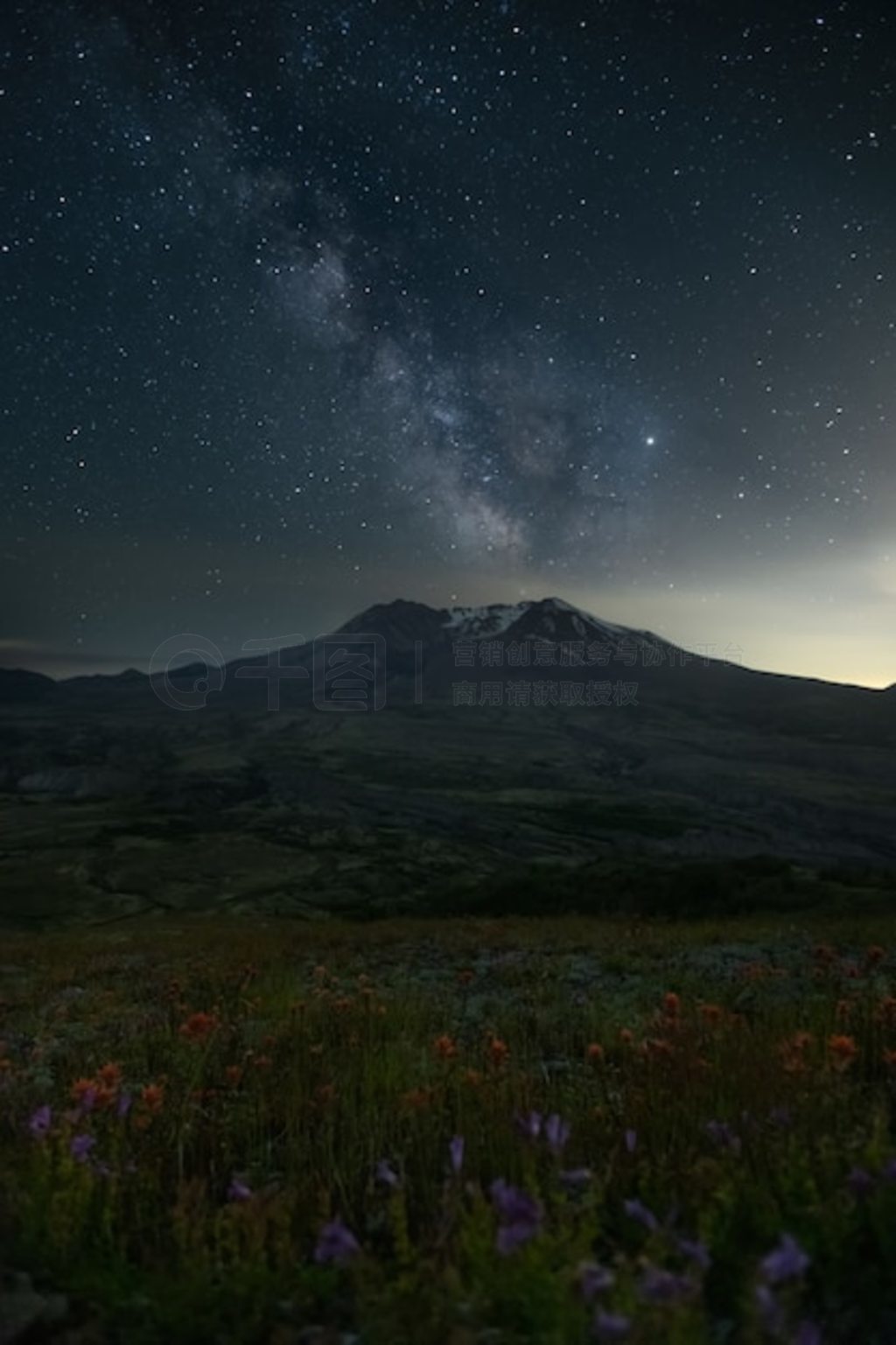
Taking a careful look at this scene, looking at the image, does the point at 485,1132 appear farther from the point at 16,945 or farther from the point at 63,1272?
the point at 16,945

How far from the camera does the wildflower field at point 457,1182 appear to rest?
2244mm

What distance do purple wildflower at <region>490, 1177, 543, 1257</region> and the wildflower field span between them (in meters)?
0.01

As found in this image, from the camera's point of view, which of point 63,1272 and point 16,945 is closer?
point 63,1272

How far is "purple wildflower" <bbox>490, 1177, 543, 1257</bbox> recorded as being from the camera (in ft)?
7.02

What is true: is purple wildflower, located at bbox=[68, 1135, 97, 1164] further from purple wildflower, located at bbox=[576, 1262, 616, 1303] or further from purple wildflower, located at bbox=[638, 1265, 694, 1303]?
purple wildflower, located at bbox=[638, 1265, 694, 1303]

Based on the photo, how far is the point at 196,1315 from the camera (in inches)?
97.2

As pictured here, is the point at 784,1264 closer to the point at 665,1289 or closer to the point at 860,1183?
the point at 665,1289

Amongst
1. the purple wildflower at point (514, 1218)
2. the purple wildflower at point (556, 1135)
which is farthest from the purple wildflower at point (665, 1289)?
the purple wildflower at point (556, 1135)

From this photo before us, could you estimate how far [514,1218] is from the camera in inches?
88.2

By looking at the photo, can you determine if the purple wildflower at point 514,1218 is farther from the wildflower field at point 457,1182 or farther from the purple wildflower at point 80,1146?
the purple wildflower at point 80,1146

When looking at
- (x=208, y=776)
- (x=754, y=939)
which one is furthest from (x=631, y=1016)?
(x=208, y=776)

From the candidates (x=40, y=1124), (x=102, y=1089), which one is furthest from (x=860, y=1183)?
(x=102, y=1089)

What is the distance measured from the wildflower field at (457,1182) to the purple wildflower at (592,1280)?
0.03ft

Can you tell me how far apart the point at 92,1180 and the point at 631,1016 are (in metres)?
5.46
